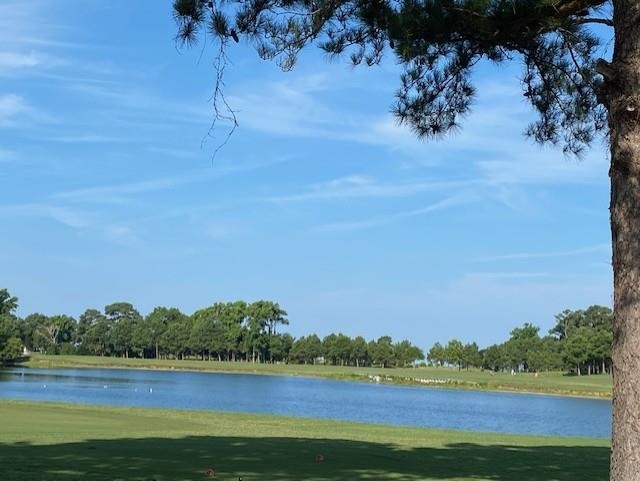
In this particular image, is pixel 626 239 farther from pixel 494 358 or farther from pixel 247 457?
pixel 494 358

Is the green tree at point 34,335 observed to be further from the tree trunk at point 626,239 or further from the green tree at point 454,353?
the tree trunk at point 626,239

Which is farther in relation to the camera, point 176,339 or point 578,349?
point 176,339

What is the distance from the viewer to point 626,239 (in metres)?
6.27

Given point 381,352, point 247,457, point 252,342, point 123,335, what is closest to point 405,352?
point 381,352

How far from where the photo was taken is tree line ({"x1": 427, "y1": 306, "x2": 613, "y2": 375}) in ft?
Result: 358

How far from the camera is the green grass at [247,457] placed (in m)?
9.98

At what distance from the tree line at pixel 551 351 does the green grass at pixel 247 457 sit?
297 feet

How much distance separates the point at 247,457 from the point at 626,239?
23.5 feet

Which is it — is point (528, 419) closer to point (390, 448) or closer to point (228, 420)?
point (228, 420)

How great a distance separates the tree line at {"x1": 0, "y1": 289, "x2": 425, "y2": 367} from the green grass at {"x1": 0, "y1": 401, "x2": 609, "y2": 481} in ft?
403

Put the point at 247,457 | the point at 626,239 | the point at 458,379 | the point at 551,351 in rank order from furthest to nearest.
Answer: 1. the point at 551,351
2. the point at 458,379
3. the point at 247,457
4. the point at 626,239

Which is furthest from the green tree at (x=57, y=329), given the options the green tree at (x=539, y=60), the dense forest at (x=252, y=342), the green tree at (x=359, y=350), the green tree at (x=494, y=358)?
the green tree at (x=539, y=60)

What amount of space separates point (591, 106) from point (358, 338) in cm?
13286

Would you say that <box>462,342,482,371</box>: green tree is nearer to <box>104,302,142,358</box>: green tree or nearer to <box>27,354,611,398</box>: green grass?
<box>27,354,611,398</box>: green grass
